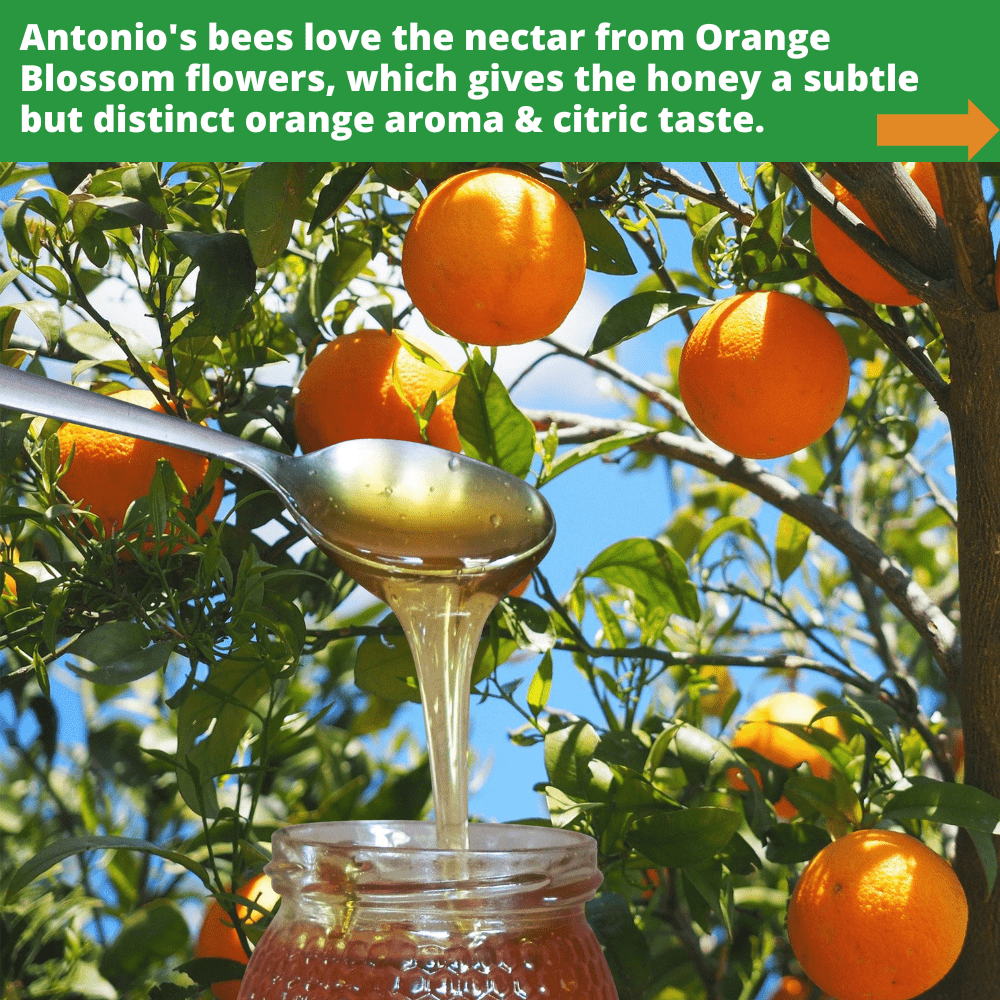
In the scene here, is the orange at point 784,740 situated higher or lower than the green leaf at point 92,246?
lower

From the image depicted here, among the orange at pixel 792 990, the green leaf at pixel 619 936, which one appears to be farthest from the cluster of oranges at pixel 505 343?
the orange at pixel 792 990

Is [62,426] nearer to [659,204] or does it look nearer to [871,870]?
[659,204]

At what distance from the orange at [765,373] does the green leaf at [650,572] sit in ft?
0.32

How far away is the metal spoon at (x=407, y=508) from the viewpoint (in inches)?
20.1

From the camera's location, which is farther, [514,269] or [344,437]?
[344,437]

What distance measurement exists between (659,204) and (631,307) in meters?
0.12

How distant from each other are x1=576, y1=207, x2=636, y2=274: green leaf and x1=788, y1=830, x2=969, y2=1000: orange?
1.02 feet

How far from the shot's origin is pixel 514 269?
1.63 ft

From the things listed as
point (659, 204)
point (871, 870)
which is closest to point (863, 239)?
point (659, 204)

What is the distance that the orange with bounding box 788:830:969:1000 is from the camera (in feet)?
1.72

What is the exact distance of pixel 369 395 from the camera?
593 mm

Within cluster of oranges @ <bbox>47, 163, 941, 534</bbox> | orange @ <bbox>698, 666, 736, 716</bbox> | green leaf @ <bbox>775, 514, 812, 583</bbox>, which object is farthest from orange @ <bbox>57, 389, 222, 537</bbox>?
orange @ <bbox>698, 666, 736, 716</bbox>

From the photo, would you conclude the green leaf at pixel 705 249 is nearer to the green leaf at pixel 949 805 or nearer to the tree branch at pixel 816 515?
the tree branch at pixel 816 515
